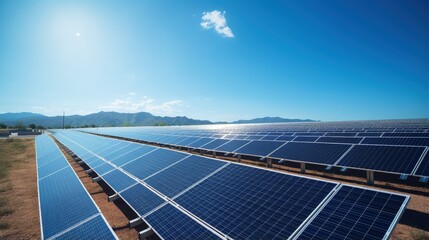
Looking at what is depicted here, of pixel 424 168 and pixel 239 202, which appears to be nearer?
pixel 239 202

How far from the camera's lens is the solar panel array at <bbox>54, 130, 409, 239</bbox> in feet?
12.5

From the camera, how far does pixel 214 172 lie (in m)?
6.80

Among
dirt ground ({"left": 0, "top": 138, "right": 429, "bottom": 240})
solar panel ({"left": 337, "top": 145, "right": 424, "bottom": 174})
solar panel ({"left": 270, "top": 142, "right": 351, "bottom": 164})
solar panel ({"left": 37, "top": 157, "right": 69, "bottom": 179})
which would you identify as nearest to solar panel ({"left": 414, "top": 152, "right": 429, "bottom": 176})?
solar panel ({"left": 337, "top": 145, "right": 424, "bottom": 174})

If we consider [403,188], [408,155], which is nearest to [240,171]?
[408,155]

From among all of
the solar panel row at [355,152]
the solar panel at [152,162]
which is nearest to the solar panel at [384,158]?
the solar panel row at [355,152]

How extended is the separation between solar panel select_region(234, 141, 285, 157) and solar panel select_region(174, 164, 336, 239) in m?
8.91

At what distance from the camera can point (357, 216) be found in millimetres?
3746

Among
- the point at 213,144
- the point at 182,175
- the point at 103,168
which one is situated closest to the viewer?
the point at 182,175

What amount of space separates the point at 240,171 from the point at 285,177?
4.52ft

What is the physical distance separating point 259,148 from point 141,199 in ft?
36.5

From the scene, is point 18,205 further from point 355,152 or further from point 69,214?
point 355,152

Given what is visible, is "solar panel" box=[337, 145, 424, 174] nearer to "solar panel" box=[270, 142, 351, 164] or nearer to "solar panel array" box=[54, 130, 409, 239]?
"solar panel" box=[270, 142, 351, 164]

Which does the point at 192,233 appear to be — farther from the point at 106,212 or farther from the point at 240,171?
the point at 106,212

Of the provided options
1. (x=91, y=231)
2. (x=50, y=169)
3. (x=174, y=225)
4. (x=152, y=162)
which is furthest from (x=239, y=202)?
(x=50, y=169)
